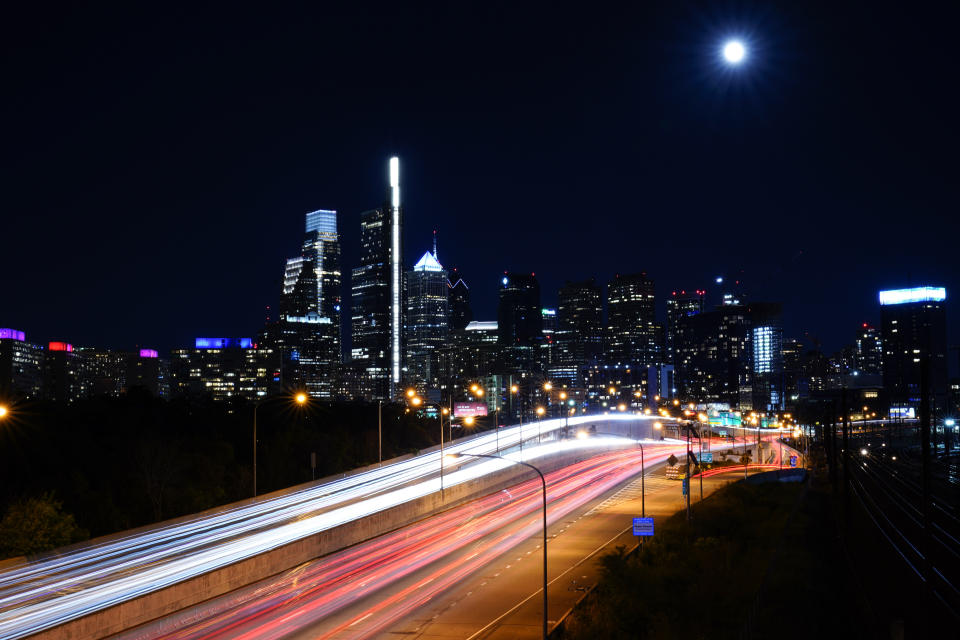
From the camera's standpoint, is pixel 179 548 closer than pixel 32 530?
Yes

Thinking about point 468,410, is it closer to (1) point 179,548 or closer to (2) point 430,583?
(2) point 430,583

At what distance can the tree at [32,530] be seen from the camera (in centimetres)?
4038

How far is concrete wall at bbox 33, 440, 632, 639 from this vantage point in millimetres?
27750

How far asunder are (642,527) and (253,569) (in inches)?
755

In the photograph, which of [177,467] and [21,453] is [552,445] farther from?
[21,453]

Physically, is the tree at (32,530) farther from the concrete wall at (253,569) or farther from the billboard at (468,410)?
the billboard at (468,410)

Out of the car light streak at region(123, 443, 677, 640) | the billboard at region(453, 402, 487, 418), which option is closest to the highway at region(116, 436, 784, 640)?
the car light streak at region(123, 443, 677, 640)

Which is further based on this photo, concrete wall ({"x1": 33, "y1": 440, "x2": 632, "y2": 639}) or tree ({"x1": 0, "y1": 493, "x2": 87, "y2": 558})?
tree ({"x1": 0, "y1": 493, "x2": 87, "y2": 558})

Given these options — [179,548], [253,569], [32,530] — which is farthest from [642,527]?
[32,530]

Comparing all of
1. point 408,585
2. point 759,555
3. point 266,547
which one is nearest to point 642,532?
point 759,555

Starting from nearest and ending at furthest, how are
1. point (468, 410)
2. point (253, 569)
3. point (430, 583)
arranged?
point (253, 569)
point (430, 583)
point (468, 410)

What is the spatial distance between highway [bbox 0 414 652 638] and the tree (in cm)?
336

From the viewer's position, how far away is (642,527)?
149ft

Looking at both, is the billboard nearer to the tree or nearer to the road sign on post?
the road sign on post
